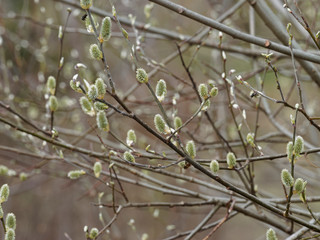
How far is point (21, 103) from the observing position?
10.2 ft

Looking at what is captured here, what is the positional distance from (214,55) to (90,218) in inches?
123

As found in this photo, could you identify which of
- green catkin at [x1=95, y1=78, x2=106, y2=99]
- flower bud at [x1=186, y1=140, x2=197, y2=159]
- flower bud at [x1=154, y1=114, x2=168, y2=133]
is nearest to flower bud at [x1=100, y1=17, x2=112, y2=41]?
green catkin at [x1=95, y1=78, x2=106, y2=99]

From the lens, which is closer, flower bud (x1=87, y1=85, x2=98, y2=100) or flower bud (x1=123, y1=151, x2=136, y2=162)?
flower bud (x1=87, y1=85, x2=98, y2=100)

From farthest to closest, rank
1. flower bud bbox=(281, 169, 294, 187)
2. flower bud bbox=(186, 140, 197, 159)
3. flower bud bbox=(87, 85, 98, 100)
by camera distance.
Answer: flower bud bbox=(186, 140, 197, 159), flower bud bbox=(281, 169, 294, 187), flower bud bbox=(87, 85, 98, 100)

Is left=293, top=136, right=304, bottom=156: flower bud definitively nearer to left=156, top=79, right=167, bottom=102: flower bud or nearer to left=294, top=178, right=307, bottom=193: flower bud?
left=294, top=178, right=307, bottom=193: flower bud

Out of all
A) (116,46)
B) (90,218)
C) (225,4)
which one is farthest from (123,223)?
(225,4)

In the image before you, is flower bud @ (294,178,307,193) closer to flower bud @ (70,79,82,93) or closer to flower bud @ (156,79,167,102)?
flower bud @ (156,79,167,102)

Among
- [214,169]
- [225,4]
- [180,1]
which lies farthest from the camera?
[180,1]

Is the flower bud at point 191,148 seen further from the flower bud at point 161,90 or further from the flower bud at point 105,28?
the flower bud at point 105,28

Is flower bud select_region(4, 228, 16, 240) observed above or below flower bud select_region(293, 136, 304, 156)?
below

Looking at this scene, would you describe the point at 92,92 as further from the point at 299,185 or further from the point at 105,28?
the point at 299,185

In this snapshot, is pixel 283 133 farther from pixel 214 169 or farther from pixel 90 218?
pixel 90 218

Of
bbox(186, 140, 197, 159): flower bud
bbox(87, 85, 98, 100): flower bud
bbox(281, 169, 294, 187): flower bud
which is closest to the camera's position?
bbox(87, 85, 98, 100): flower bud

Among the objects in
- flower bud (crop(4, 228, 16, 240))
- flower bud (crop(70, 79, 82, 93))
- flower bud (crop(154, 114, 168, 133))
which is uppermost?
flower bud (crop(70, 79, 82, 93))
